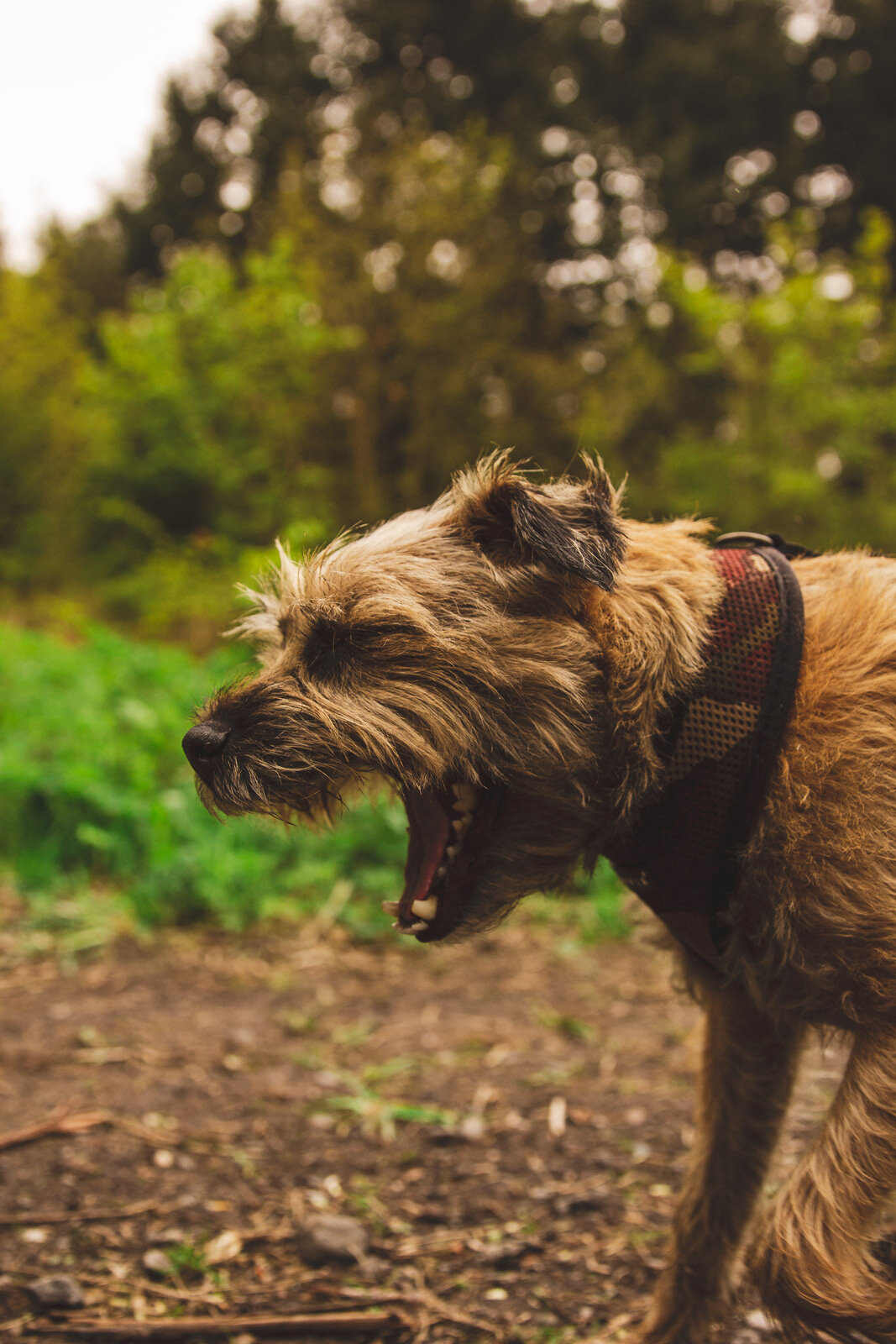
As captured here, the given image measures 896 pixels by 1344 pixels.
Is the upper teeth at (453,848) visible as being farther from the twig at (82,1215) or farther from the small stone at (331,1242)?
the twig at (82,1215)

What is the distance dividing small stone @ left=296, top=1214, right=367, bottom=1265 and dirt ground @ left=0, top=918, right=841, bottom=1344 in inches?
0.6

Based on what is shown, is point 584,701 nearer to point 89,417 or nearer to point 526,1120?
point 526,1120

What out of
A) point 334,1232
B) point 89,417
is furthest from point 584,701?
point 89,417

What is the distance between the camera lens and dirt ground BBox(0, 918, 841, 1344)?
246cm

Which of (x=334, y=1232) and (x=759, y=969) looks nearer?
Answer: (x=759, y=969)

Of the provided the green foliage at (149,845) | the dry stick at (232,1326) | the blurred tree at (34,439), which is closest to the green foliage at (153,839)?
the green foliage at (149,845)

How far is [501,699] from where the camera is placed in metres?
1.90

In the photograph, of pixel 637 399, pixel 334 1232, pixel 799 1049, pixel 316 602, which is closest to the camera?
pixel 316 602

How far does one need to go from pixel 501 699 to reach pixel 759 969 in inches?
26.4

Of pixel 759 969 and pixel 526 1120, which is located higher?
pixel 759 969

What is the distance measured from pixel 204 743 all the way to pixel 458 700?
51cm

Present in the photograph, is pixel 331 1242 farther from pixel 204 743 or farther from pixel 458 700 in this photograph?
pixel 458 700

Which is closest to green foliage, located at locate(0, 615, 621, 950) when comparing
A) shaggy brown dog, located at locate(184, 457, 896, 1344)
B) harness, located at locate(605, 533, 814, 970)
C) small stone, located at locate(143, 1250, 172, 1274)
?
small stone, located at locate(143, 1250, 172, 1274)

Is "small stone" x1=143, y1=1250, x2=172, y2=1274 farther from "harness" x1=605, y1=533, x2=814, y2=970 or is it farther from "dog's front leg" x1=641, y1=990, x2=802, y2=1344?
"harness" x1=605, y1=533, x2=814, y2=970
